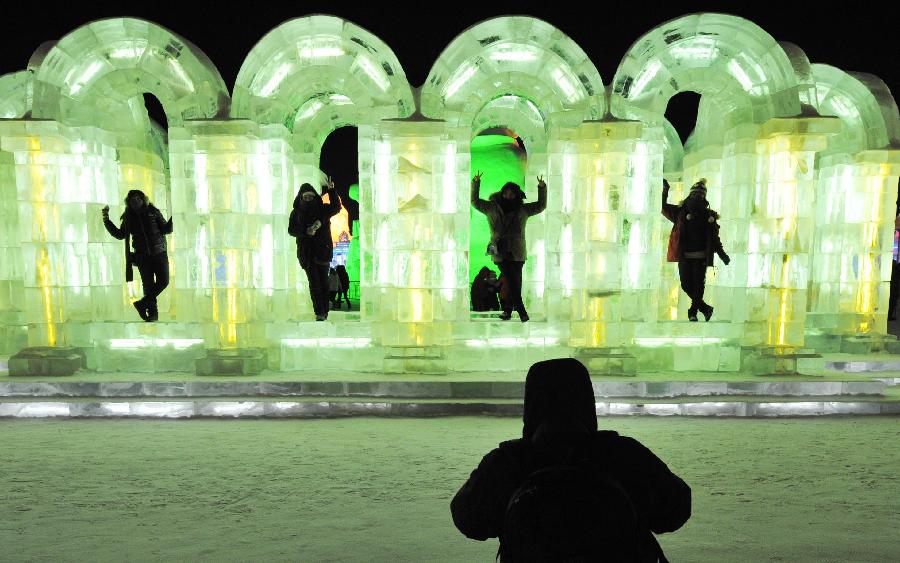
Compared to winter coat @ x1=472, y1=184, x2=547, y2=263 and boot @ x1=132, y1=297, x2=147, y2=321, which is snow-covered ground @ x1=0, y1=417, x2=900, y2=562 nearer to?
boot @ x1=132, y1=297, x2=147, y2=321

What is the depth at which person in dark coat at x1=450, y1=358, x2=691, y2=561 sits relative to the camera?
179cm

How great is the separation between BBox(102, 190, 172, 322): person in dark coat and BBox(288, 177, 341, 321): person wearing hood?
1838mm

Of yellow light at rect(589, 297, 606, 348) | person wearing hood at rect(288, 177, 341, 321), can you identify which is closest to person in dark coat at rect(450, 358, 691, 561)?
yellow light at rect(589, 297, 606, 348)

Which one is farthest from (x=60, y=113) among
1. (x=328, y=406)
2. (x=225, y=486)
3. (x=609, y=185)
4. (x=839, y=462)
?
(x=839, y=462)

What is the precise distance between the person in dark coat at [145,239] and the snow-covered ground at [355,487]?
8.17 ft

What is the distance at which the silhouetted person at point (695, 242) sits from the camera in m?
8.58

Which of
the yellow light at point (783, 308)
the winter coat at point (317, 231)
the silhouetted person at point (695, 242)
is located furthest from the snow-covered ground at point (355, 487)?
the winter coat at point (317, 231)

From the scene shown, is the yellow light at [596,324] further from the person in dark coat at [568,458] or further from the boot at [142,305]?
the boot at [142,305]

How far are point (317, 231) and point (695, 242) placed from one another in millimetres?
5420

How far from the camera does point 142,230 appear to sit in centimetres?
851

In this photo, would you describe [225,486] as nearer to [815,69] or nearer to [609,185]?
[609,185]

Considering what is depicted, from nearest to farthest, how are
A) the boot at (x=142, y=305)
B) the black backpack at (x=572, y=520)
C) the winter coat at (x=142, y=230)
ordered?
1. the black backpack at (x=572, y=520)
2. the winter coat at (x=142, y=230)
3. the boot at (x=142, y=305)

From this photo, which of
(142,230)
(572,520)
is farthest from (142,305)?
(572,520)

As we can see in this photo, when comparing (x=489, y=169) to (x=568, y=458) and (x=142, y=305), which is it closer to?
(x=142, y=305)
